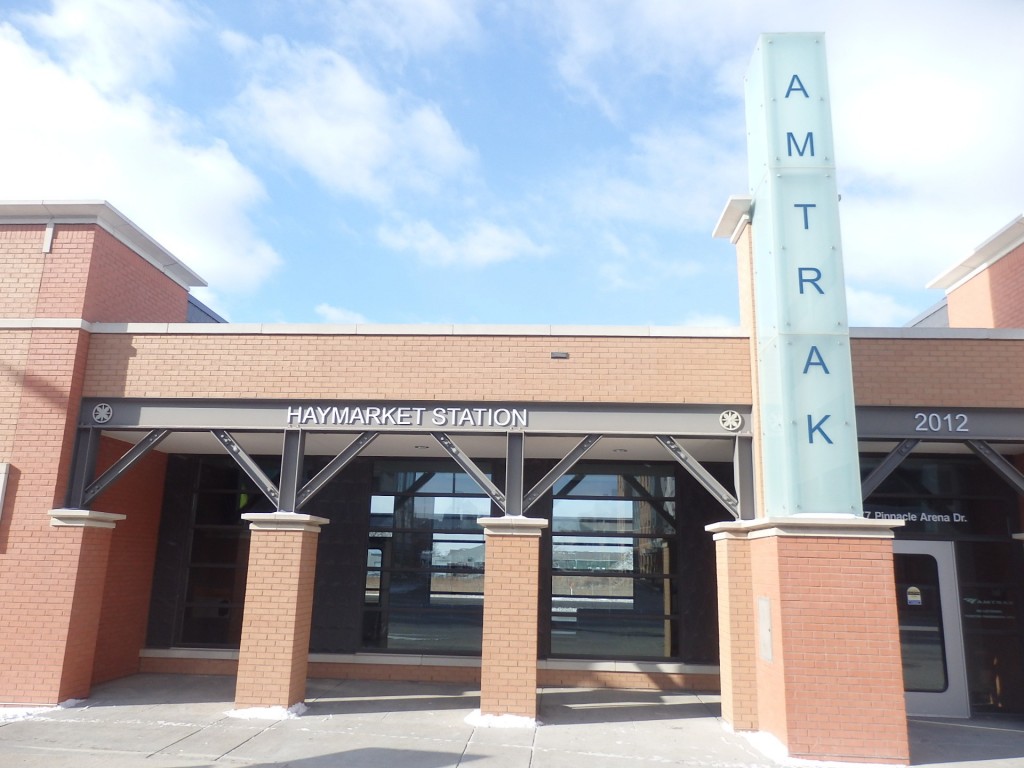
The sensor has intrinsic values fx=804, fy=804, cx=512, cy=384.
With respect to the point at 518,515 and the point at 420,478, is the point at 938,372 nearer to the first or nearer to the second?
the point at 518,515

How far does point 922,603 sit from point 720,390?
4492mm

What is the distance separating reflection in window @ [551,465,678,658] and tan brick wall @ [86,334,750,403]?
319 cm

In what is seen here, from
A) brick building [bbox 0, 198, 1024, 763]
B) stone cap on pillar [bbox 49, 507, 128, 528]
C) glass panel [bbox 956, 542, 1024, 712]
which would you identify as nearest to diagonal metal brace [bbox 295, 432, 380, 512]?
brick building [bbox 0, 198, 1024, 763]

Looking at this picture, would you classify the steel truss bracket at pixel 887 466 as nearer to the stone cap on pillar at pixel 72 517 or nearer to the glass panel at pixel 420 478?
the glass panel at pixel 420 478

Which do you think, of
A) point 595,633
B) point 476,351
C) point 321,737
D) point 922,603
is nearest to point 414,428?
point 476,351

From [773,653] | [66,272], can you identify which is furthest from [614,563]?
[66,272]

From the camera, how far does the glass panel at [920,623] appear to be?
1118cm

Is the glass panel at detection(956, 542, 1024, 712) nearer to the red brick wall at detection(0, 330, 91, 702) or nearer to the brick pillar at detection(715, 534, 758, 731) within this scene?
the brick pillar at detection(715, 534, 758, 731)

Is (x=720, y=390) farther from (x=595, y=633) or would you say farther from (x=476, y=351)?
(x=595, y=633)

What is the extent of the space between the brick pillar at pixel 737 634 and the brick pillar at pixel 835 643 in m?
0.62

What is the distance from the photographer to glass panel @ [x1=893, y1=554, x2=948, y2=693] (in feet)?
36.7

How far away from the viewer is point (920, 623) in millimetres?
11414

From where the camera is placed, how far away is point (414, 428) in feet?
35.0

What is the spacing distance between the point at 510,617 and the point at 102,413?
616cm
